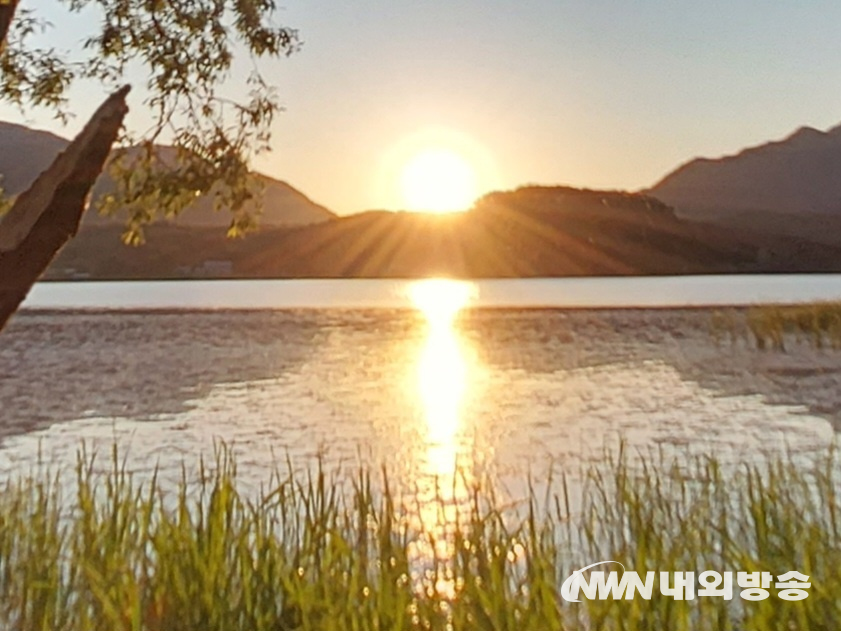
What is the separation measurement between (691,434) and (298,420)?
839 centimetres

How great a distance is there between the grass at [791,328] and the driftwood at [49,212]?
33274 mm

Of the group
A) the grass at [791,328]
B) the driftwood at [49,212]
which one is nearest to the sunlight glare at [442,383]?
the grass at [791,328]

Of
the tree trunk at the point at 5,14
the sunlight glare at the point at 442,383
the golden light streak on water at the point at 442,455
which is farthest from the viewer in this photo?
the sunlight glare at the point at 442,383

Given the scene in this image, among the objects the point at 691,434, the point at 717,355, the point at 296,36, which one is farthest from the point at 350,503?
the point at 717,355

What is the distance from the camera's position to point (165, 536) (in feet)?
26.3

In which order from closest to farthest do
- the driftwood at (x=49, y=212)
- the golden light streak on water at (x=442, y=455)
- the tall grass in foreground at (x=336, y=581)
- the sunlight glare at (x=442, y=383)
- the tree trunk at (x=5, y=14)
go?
1. the tall grass in foreground at (x=336, y=581)
2. the driftwood at (x=49, y=212)
3. the tree trunk at (x=5, y=14)
4. the golden light streak on water at (x=442, y=455)
5. the sunlight glare at (x=442, y=383)

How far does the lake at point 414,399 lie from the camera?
739 inches

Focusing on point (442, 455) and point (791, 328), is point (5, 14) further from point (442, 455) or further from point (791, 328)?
point (791, 328)

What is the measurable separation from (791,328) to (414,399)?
67.2 feet

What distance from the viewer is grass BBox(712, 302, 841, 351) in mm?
38500

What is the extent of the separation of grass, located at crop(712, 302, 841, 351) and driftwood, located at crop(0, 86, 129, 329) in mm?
33274

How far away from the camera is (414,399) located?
96.8 feet

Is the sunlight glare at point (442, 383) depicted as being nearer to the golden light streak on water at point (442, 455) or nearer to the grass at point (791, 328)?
the golden light streak on water at point (442, 455)

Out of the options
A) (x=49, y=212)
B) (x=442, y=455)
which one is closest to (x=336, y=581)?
(x=49, y=212)
